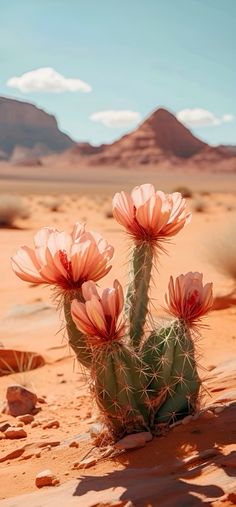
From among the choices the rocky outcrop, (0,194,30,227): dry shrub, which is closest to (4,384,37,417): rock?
(0,194,30,227): dry shrub

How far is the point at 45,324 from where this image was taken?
754 centimetres

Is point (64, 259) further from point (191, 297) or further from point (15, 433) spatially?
point (15, 433)

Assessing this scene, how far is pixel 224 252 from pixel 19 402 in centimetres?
539

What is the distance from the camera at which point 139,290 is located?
3.30 meters

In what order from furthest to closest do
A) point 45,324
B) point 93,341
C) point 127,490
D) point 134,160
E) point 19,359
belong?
point 134,160
point 45,324
point 19,359
point 93,341
point 127,490

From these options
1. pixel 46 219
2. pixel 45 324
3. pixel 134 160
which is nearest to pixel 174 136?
pixel 134 160

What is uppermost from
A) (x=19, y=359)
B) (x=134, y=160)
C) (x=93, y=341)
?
(x=134, y=160)

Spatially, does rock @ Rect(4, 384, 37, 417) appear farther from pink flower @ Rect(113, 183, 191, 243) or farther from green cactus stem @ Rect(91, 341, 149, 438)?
pink flower @ Rect(113, 183, 191, 243)

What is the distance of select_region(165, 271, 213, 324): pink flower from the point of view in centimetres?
316

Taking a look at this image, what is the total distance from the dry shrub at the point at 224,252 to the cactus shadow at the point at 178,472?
6.36 m

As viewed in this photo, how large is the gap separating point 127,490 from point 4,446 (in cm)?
152

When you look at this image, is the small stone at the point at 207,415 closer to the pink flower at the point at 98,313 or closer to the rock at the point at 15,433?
the pink flower at the point at 98,313

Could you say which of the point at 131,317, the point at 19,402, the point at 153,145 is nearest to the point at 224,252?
the point at 19,402

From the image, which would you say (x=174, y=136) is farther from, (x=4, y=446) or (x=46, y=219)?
(x=4, y=446)
